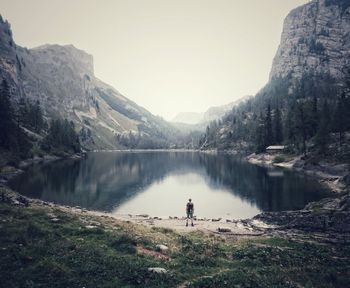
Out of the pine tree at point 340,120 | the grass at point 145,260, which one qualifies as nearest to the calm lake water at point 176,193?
the pine tree at point 340,120

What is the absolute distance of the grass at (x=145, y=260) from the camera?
1952 centimetres

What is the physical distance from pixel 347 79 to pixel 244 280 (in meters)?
142

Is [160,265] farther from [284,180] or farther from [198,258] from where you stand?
[284,180]

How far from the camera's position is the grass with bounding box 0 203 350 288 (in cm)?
1952

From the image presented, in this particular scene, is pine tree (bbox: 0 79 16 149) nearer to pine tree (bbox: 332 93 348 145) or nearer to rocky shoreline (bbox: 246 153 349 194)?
rocky shoreline (bbox: 246 153 349 194)

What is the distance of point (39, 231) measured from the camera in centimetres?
2728

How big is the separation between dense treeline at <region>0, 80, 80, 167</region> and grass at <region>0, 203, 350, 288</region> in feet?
247

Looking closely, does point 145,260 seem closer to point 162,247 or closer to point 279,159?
point 162,247

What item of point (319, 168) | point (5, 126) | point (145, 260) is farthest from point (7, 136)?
point (319, 168)

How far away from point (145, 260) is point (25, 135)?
11839 cm

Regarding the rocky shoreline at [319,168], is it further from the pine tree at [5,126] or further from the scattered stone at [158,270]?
the pine tree at [5,126]

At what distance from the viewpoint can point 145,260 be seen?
Answer: 2328cm

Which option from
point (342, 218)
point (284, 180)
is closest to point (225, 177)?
point (284, 180)

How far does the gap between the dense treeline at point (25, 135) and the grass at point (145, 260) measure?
247 feet
